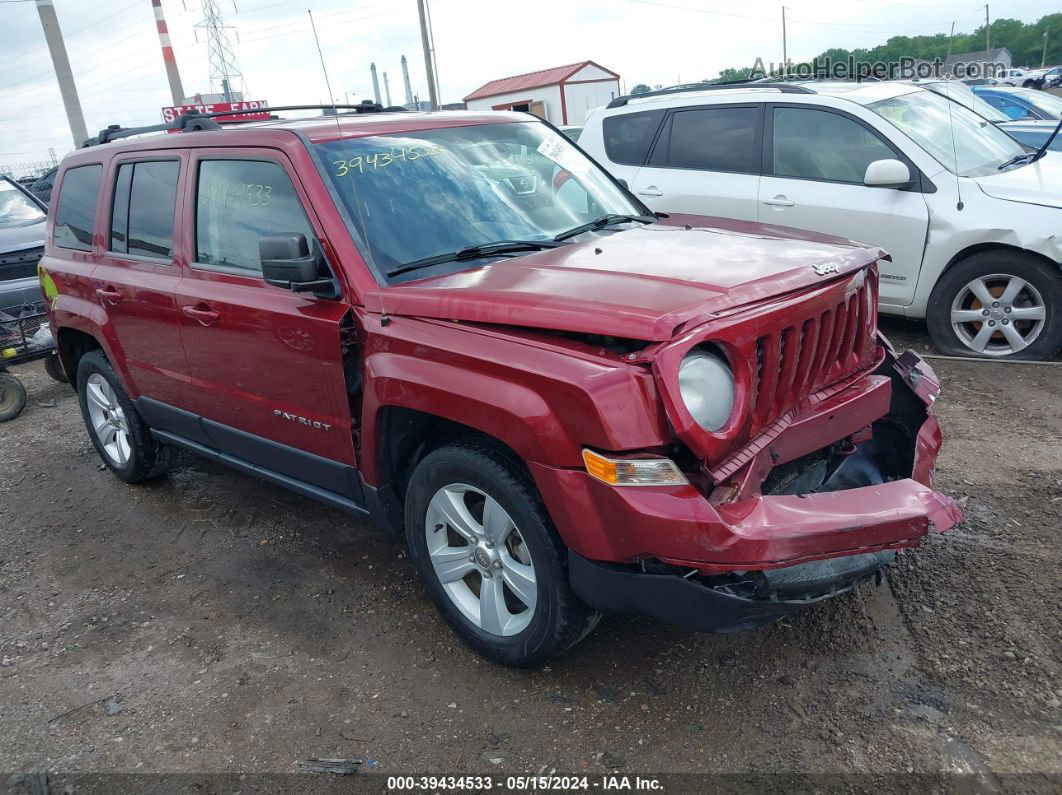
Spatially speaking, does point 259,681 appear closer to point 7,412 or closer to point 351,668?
point 351,668

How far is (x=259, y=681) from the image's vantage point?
3.21 meters

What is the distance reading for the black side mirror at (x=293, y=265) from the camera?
3055 millimetres

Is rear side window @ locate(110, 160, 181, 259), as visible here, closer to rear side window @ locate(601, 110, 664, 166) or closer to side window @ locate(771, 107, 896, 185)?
rear side window @ locate(601, 110, 664, 166)

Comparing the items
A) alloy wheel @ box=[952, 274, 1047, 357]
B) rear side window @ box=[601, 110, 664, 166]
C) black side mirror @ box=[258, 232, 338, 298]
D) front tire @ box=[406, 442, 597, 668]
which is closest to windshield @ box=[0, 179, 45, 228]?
rear side window @ box=[601, 110, 664, 166]

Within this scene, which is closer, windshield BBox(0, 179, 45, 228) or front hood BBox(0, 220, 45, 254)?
front hood BBox(0, 220, 45, 254)

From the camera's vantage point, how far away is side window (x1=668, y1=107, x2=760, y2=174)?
665 cm

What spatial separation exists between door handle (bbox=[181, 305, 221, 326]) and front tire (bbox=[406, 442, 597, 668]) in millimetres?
1352

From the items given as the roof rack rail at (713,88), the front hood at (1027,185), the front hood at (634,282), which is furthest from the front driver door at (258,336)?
the front hood at (1027,185)

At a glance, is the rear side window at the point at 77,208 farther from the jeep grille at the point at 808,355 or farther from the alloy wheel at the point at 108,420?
the jeep grille at the point at 808,355

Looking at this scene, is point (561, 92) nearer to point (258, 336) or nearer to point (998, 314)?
point (998, 314)

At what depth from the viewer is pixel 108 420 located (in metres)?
5.29

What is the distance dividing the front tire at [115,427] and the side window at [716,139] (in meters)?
4.65

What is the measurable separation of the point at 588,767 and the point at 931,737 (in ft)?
3.46

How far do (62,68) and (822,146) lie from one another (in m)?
45.2
